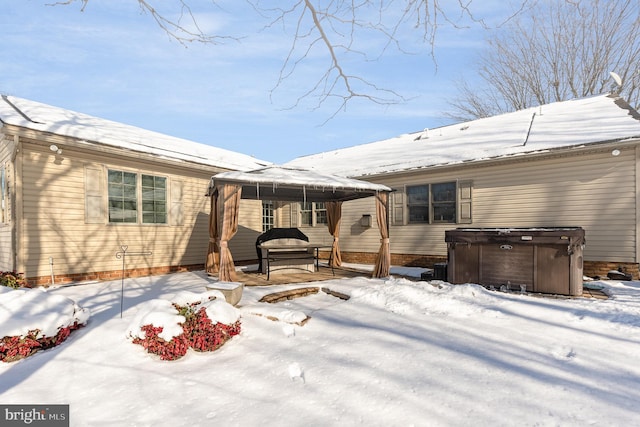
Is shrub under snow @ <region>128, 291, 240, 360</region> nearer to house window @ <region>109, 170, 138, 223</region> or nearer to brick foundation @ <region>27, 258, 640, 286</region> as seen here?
brick foundation @ <region>27, 258, 640, 286</region>

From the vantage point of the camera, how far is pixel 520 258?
22.3ft

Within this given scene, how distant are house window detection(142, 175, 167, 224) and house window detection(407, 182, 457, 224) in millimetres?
7951

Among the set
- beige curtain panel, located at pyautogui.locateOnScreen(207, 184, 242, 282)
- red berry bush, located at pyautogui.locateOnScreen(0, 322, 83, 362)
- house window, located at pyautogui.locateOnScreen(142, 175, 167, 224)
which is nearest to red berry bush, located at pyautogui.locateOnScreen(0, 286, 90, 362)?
red berry bush, located at pyautogui.locateOnScreen(0, 322, 83, 362)

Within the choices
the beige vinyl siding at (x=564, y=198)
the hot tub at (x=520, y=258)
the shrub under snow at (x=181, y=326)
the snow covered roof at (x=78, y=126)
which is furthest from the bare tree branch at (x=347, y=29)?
the beige vinyl siding at (x=564, y=198)

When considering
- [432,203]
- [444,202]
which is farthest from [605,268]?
[432,203]

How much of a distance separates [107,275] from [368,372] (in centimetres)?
817

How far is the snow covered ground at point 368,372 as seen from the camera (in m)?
2.63

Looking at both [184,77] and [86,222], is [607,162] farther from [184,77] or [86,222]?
[86,222]

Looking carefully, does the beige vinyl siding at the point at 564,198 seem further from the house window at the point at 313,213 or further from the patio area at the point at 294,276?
the house window at the point at 313,213

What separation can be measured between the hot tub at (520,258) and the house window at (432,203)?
9.90 ft

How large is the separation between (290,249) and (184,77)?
563 centimetres

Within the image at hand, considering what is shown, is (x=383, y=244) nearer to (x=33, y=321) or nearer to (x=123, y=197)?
(x=33, y=321)

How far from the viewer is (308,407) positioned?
274 cm

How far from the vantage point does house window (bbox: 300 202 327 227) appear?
13695mm
